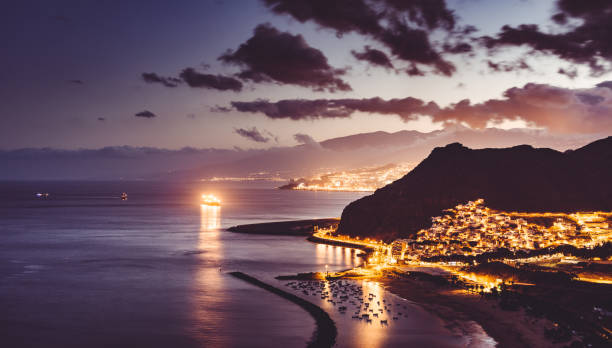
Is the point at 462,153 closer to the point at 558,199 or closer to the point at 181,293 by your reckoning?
the point at 558,199

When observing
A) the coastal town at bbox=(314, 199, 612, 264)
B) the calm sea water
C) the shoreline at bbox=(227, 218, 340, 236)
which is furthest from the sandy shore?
the shoreline at bbox=(227, 218, 340, 236)

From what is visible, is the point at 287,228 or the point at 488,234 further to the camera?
the point at 287,228

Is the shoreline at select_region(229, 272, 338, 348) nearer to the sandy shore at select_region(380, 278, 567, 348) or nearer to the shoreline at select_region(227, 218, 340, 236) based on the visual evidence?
the sandy shore at select_region(380, 278, 567, 348)

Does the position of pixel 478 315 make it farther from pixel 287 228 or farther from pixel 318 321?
pixel 287 228

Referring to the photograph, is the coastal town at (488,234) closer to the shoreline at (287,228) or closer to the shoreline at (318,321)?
the shoreline at (287,228)

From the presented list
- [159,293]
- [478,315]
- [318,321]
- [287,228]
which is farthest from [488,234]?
[159,293]

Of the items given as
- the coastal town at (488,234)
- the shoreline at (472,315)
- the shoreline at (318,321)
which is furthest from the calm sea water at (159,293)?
the coastal town at (488,234)
